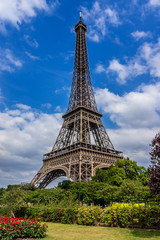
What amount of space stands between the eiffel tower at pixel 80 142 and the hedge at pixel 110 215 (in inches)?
818

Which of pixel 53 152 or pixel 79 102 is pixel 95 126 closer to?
pixel 79 102

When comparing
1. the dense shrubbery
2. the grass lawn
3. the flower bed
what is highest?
the dense shrubbery

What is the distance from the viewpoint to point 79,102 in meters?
62.5

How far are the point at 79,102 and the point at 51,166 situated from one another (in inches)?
865

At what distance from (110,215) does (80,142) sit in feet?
104

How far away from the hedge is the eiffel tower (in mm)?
20789

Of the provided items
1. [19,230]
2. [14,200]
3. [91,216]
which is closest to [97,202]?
[14,200]

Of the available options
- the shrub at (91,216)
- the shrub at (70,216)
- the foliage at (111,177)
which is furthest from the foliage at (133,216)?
the foliage at (111,177)

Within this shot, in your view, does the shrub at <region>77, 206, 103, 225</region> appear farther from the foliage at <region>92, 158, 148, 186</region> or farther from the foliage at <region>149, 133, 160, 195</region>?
the foliage at <region>92, 158, 148, 186</region>

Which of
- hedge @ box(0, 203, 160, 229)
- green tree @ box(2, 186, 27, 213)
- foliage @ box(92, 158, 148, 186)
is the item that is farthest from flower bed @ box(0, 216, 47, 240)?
foliage @ box(92, 158, 148, 186)

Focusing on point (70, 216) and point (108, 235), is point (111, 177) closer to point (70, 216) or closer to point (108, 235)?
point (70, 216)

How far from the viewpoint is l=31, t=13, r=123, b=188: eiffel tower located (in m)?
46.4

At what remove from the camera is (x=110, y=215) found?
1609 centimetres

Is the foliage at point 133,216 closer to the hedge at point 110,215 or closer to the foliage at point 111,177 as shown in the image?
the hedge at point 110,215
